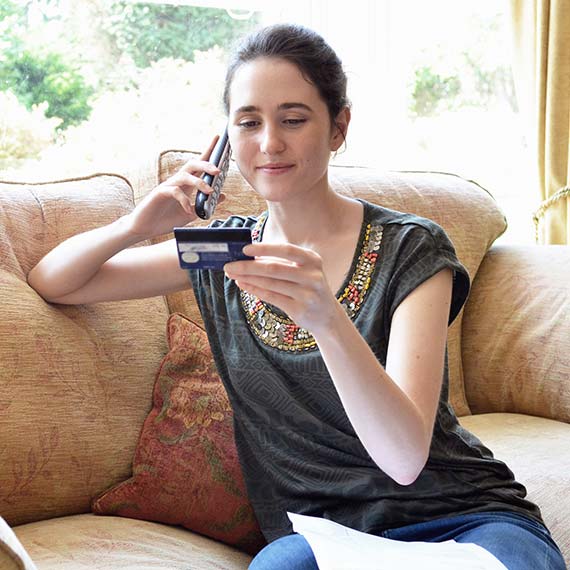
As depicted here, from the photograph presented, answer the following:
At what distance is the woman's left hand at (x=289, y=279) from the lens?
1.11m

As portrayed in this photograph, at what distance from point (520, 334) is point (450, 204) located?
367mm

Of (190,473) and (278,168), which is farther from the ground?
(278,168)

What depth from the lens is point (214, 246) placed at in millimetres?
1123

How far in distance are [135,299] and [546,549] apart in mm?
863

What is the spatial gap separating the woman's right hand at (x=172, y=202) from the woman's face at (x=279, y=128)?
0.11 meters

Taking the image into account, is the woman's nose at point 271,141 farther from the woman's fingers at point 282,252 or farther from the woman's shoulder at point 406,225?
the woman's fingers at point 282,252

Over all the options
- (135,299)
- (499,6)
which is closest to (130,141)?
(135,299)

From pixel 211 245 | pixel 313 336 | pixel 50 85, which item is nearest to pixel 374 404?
pixel 313 336

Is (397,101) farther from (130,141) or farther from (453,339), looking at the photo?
(453,339)

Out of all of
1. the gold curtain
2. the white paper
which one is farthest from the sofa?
the gold curtain

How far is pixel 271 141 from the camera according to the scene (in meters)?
1.44

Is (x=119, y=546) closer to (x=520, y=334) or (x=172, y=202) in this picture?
(x=172, y=202)

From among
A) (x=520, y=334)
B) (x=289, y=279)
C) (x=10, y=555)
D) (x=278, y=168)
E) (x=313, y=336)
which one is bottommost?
(x=520, y=334)

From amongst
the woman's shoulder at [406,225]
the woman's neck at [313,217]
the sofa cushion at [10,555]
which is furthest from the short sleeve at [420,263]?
the sofa cushion at [10,555]
